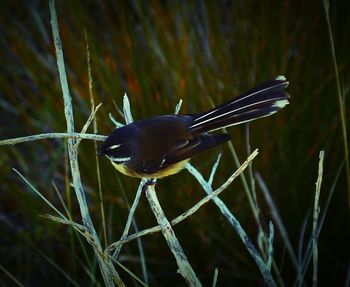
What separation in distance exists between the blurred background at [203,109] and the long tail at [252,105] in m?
0.68

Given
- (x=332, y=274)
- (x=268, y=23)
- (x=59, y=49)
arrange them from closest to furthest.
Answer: (x=59, y=49) < (x=332, y=274) < (x=268, y=23)

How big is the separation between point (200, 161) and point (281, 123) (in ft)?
1.71

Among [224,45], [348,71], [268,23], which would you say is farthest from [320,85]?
[224,45]

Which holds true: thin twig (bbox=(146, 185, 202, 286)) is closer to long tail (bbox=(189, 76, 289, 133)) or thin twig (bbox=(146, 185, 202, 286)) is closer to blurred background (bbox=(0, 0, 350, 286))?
long tail (bbox=(189, 76, 289, 133))

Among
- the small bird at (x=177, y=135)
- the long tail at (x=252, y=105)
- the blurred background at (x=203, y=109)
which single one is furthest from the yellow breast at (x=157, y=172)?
the blurred background at (x=203, y=109)

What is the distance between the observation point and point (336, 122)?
9.09 ft

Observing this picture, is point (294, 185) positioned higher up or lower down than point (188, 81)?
lower down

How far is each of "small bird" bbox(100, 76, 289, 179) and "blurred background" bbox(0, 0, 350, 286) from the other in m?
0.40

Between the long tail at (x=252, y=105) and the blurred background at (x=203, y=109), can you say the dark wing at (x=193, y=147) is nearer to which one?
the long tail at (x=252, y=105)

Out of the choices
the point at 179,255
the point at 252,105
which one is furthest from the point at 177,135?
the point at 179,255

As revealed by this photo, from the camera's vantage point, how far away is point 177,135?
93.9 inches

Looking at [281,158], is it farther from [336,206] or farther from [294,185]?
[336,206]

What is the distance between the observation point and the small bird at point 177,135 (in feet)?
7.14

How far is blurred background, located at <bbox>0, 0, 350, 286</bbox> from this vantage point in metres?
2.83
